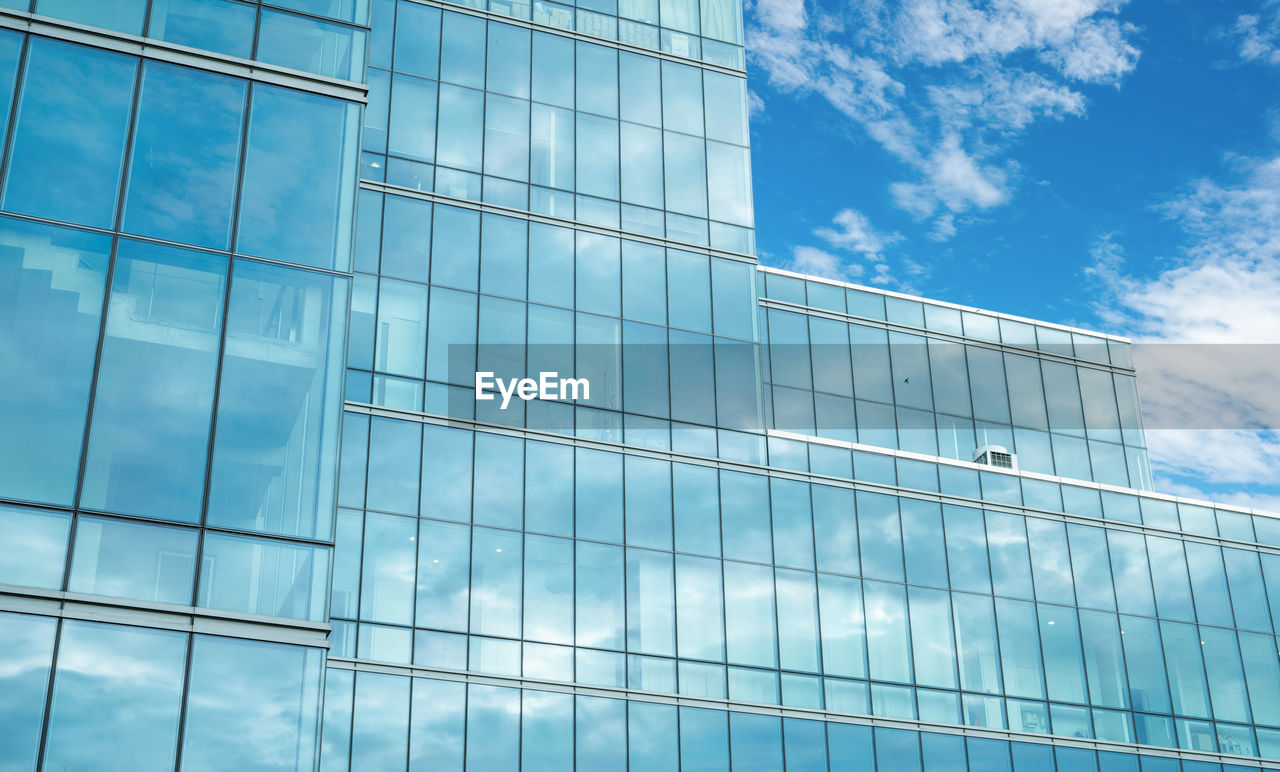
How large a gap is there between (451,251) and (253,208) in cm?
1583

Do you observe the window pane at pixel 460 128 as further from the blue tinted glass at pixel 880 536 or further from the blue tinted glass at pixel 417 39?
the blue tinted glass at pixel 880 536

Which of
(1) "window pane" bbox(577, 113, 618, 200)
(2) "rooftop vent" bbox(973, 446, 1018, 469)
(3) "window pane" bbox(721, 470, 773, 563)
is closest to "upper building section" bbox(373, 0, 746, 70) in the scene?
(1) "window pane" bbox(577, 113, 618, 200)

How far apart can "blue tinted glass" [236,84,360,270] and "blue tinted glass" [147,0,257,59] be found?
804 millimetres

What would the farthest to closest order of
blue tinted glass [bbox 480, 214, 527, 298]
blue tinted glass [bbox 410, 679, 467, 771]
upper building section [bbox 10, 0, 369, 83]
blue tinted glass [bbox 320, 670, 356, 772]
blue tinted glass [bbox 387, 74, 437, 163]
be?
blue tinted glass [bbox 387, 74, 437, 163]
blue tinted glass [bbox 480, 214, 527, 298]
blue tinted glass [bbox 410, 679, 467, 771]
blue tinted glass [bbox 320, 670, 356, 772]
upper building section [bbox 10, 0, 369, 83]

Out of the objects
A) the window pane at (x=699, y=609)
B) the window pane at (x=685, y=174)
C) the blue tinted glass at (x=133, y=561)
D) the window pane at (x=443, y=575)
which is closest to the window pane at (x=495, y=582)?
the window pane at (x=443, y=575)

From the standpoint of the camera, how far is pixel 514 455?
32.1 metres

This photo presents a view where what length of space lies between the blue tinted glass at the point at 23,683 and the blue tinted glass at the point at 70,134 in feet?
16.9

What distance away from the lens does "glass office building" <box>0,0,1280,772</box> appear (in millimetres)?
15461

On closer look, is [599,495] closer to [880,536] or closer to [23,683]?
[880,536]

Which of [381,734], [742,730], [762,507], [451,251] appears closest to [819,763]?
[742,730]

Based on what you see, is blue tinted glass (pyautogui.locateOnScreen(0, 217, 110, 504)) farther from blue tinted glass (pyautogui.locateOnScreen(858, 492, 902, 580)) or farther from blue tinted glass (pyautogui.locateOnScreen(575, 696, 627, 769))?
blue tinted glass (pyautogui.locateOnScreen(858, 492, 902, 580))

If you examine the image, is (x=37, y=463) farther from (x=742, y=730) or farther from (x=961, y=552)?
(x=961, y=552)

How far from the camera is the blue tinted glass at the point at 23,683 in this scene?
44.8ft

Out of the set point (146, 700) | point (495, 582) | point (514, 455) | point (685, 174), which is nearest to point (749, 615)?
point (495, 582)
